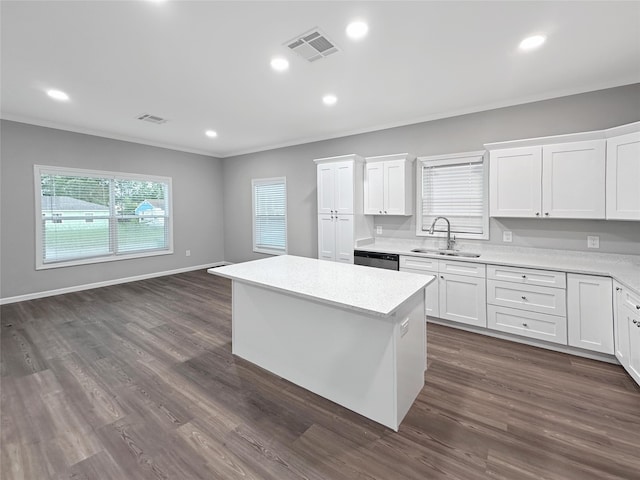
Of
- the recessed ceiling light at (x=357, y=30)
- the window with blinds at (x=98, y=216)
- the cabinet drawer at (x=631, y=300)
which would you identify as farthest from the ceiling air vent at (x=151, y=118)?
the cabinet drawer at (x=631, y=300)

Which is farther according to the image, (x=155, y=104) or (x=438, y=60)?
(x=155, y=104)

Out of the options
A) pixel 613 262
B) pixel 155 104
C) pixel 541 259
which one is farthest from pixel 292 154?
pixel 613 262

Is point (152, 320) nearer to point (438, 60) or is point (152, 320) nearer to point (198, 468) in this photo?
point (198, 468)

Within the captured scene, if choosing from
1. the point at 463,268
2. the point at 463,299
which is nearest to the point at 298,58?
the point at 463,268

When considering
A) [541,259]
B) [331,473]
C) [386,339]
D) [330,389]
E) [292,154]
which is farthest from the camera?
[292,154]

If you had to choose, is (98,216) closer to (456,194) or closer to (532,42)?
(456,194)

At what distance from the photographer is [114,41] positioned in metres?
2.45

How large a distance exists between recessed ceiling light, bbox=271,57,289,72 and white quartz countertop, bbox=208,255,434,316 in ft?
6.34

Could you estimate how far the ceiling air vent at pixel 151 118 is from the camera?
4363 mm

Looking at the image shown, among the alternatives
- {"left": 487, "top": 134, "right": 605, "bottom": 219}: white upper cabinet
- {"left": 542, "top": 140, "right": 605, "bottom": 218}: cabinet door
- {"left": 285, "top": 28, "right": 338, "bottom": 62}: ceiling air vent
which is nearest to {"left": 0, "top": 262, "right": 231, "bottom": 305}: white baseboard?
{"left": 285, "top": 28, "right": 338, "bottom": 62}: ceiling air vent

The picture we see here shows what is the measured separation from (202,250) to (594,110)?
714cm

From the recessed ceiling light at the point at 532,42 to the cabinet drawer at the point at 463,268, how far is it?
2.07 metres

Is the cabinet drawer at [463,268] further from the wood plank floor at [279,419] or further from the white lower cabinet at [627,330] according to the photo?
the white lower cabinet at [627,330]

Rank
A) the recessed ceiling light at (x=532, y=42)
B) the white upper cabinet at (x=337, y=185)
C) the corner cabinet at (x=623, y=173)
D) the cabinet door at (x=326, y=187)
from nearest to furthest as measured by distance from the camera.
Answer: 1. the recessed ceiling light at (x=532, y=42)
2. the corner cabinet at (x=623, y=173)
3. the white upper cabinet at (x=337, y=185)
4. the cabinet door at (x=326, y=187)
